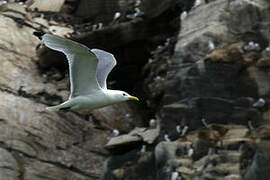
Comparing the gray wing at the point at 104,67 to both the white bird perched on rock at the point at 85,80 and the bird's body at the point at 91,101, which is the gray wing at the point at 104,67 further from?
the bird's body at the point at 91,101

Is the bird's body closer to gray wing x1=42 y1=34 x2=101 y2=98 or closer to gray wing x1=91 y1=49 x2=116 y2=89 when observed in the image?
gray wing x1=42 y1=34 x2=101 y2=98

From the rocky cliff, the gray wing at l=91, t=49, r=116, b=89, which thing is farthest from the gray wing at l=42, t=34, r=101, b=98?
the rocky cliff

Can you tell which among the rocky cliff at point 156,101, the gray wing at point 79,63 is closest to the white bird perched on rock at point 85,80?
the gray wing at point 79,63

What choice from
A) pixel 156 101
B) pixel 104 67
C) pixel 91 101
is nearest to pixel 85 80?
pixel 91 101

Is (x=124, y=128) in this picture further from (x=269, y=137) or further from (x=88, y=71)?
(x=88, y=71)

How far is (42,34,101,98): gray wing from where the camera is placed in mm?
9328

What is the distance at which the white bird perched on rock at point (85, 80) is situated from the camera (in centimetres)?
955

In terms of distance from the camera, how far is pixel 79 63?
9812 millimetres

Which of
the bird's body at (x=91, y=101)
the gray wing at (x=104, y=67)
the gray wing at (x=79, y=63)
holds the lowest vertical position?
the bird's body at (x=91, y=101)

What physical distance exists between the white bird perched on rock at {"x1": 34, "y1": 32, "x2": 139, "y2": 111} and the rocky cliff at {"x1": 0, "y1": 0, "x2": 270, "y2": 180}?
2.78 metres

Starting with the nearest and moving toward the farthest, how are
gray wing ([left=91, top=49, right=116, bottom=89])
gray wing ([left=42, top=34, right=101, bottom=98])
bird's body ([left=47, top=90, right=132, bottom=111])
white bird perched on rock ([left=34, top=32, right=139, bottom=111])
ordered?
gray wing ([left=42, top=34, right=101, bottom=98]) < white bird perched on rock ([left=34, top=32, right=139, bottom=111]) < bird's body ([left=47, top=90, right=132, bottom=111]) < gray wing ([left=91, top=49, right=116, bottom=89])

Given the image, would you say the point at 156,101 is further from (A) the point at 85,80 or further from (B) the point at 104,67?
(A) the point at 85,80

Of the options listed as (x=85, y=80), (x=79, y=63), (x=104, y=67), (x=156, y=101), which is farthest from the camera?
(x=156, y=101)

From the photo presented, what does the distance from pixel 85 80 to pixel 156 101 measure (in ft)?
22.8
